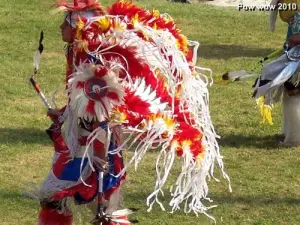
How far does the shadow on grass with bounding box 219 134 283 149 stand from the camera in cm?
771

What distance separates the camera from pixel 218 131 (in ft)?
26.5

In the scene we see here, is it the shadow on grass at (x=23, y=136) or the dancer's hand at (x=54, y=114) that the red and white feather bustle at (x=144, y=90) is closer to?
the dancer's hand at (x=54, y=114)

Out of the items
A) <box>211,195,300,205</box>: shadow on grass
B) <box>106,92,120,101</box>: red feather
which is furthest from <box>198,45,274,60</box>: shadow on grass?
<box>106,92,120,101</box>: red feather

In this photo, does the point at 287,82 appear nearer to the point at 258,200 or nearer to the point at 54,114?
the point at 258,200

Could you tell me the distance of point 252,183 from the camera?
6.70m

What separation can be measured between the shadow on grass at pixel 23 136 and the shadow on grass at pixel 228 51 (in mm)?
4206

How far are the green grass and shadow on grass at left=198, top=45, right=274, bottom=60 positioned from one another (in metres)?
0.01

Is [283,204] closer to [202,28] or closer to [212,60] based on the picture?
[212,60]

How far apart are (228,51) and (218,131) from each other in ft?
13.0

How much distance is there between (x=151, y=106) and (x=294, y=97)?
337 centimetres

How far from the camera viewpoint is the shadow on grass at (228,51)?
11578mm

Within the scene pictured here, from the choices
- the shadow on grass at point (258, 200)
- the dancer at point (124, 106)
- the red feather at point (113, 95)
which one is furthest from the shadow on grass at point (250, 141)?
the red feather at point (113, 95)

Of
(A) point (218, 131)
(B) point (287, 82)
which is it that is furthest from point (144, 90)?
(A) point (218, 131)

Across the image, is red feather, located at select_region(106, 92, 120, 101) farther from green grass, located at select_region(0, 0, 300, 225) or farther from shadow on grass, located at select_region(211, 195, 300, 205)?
shadow on grass, located at select_region(211, 195, 300, 205)
